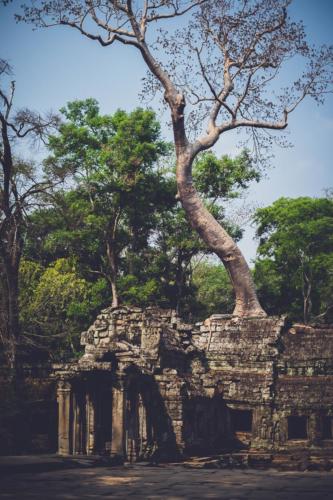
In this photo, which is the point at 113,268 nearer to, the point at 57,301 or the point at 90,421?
the point at 57,301

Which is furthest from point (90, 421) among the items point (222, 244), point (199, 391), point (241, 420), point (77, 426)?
point (222, 244)

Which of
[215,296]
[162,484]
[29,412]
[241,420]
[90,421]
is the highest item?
[215,296]

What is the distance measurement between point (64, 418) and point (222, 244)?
10.9 metres

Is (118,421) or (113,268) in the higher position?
(113,268)

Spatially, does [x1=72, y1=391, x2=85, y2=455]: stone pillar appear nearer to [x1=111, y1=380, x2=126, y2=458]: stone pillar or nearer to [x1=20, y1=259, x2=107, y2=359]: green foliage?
[x1=111, y1=380, x2=126, y2=458]: stone pillar

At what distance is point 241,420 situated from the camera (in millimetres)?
22391

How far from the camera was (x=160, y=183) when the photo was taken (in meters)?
32.4

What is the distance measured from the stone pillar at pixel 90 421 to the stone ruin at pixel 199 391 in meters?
0.03

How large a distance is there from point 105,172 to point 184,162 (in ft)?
17.2

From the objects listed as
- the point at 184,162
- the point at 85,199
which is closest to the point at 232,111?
the point at 184,162

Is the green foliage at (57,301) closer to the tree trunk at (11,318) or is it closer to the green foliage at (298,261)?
the tree trunk at (11,318)

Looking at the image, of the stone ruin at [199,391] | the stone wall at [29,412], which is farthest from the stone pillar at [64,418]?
the stone wall at [29,412]

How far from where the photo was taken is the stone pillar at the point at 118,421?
1753 centimetres

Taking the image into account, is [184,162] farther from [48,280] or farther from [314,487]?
[314,487]
